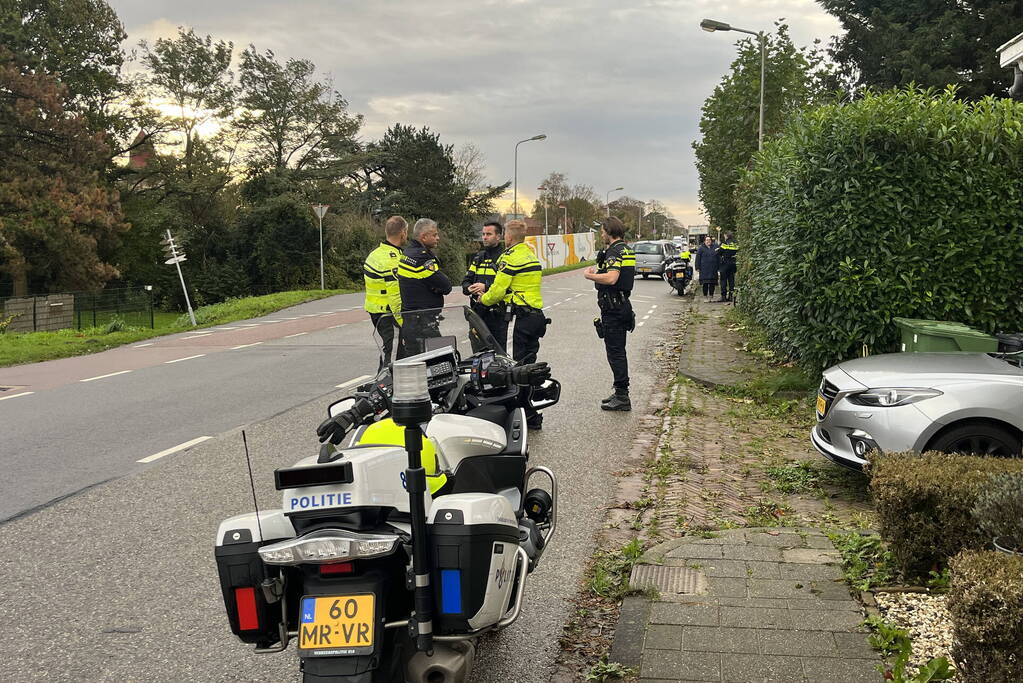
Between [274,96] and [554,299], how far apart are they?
101 ft

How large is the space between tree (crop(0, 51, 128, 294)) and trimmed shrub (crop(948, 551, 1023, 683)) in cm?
4036

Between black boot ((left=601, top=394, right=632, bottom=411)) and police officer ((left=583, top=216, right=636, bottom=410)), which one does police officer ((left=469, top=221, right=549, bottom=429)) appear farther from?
black boot ((left=601, top=394, right=632, bottom=411))

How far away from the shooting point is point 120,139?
48.6 m

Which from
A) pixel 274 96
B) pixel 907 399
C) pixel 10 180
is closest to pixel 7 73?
pixel 10 180

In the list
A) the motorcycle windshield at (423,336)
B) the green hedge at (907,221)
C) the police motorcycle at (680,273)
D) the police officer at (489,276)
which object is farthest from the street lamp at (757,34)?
the motorcycle windshield at (423,336)

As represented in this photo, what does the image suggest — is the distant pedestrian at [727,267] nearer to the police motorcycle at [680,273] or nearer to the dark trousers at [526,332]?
the police motorcycle at [680,273]

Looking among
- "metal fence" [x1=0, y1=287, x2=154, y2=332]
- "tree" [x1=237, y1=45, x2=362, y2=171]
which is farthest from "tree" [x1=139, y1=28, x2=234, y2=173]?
"metal fence" [x1=0, y1=287, x2=154, y2=332]

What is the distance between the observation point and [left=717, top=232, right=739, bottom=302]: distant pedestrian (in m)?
24.7

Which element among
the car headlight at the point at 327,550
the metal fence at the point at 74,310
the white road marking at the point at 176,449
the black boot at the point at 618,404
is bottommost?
the metal fence at the point at 74,310

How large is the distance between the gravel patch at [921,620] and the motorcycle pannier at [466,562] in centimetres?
183

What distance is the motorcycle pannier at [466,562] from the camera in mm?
2898

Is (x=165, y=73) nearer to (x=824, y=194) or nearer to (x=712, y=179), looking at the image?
(x=712, y=179)

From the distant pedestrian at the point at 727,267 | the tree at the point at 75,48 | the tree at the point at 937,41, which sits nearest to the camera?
the distant pedestrian at the point at 727,267

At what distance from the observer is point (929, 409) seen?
5.91m
